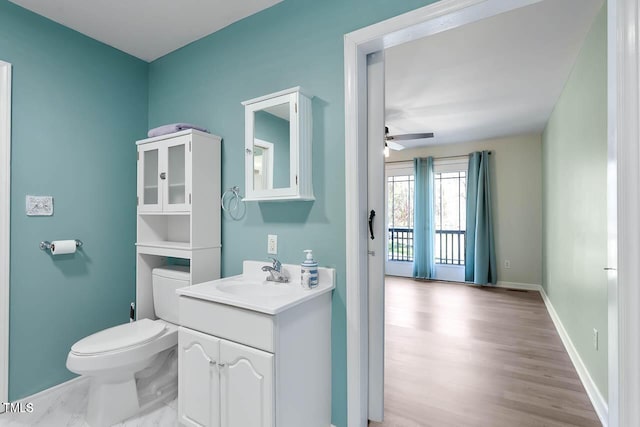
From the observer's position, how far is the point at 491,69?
106 inches

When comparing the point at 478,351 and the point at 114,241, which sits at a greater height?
the point at 114,241

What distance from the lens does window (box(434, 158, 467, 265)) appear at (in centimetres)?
564

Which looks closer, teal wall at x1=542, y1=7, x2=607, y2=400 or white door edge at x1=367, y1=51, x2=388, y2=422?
white door edge at x1=367, y1=51, x2=388, y2=422

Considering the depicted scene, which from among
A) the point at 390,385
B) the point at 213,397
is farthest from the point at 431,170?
the point at 213,397

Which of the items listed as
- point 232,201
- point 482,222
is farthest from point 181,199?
point 482,222

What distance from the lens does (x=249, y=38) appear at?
2.02 meters

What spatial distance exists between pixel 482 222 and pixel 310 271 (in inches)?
177

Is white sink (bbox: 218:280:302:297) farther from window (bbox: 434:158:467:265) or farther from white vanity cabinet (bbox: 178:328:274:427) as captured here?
window (bbox: 434:158:467:265)

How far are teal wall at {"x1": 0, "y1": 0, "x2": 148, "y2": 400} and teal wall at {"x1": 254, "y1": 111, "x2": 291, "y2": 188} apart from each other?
55.1 inches

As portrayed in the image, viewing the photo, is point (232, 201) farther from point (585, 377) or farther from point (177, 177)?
point (585, 377)

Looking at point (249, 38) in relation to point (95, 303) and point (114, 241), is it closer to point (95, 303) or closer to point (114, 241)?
point (114, 241)

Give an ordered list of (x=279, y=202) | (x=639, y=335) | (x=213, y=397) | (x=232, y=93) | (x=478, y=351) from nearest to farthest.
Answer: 1. (x=639, y=335)
2. (x=213, y=397)
3. (x=279, y=202)
4. (x=232, y=93)
5. (x=478, y=351)

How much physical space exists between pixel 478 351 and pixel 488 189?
10.6 feet

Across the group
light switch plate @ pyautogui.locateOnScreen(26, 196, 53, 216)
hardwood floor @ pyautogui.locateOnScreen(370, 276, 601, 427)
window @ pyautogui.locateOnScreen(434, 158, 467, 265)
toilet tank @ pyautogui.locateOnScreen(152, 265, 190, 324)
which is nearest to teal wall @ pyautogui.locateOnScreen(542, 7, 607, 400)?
hardwood floor @ pyautogui.locateOnScreen(370, 276, 601, 427)
